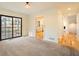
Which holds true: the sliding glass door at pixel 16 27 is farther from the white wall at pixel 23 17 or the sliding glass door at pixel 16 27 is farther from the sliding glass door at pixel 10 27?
the white wall at pixel 23 17

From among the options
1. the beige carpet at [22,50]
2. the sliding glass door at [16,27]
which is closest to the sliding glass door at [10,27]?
the sliding glass door at [16,27]

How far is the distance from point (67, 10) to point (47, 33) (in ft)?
6.00

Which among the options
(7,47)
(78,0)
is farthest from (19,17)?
(78,0)

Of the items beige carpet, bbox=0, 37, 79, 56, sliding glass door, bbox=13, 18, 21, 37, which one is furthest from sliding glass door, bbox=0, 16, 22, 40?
beige carpet, bbox=0, 37, 79, 56

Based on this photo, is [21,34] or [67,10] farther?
[21,34]

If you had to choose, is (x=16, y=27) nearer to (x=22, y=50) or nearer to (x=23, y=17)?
(x=23, y=17)

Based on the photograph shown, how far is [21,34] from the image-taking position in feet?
7.90

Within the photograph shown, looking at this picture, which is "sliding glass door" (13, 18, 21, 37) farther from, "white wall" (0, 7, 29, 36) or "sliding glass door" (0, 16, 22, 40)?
"white wall" (0, 7, 29, 36)

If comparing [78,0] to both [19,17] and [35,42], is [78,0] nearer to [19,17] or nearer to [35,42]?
[19,17]

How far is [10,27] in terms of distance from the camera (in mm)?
2252

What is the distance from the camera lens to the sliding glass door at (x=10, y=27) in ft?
7.06

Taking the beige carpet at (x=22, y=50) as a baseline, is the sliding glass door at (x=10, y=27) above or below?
above

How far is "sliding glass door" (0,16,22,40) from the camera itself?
2.15 m

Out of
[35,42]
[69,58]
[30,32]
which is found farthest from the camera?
[35,42]
